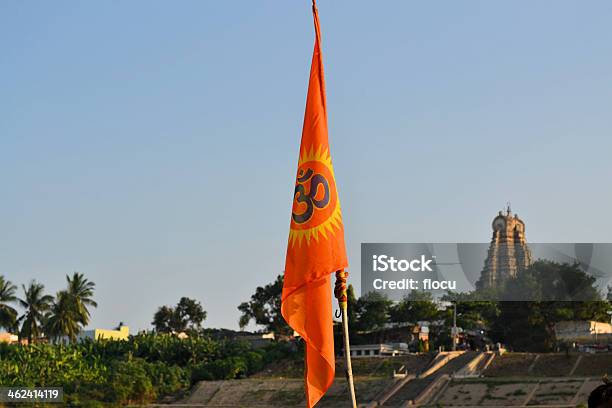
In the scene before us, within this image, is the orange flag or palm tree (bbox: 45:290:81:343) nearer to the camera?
the orange flag

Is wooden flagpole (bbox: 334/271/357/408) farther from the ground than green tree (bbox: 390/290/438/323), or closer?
closer

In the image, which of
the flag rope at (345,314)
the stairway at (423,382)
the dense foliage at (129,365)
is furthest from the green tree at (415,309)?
the flag rope at (345,314)

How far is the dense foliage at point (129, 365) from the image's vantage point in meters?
47.4

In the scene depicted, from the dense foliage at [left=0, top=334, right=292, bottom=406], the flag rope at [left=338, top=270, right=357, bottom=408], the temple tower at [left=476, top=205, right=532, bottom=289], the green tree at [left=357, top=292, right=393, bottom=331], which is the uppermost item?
the temple tower at [left=476, top=205, right=532, bottom=289]

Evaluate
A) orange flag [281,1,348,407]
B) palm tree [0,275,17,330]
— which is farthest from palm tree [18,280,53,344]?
orange flag [281,1,348,407]

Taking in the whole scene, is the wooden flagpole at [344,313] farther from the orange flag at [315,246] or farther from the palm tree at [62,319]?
the palm tree at [62,319]

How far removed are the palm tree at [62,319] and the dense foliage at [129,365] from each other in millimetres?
8221

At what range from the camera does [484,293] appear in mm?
60781

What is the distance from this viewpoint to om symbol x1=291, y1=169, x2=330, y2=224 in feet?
20.0

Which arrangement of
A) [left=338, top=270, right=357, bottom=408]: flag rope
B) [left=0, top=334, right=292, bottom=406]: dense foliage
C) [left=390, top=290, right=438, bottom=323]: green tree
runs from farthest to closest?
[left=390, top=290, right=438, bottom=323]: green tree < [left=0, top=334, right=292, bottom=406]: dense foliage < [left=338, top=270, right=357, bottom=408]: flag rope

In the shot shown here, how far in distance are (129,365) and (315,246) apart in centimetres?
4559

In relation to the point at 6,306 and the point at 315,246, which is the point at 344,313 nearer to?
the point at 315,246

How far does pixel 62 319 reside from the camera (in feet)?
214

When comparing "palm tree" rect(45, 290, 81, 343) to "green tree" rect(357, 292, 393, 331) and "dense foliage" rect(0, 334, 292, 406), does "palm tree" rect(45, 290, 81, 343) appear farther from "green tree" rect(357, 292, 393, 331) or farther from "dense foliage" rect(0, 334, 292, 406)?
A: "green tree" rect(357, 292, 393, 331)
